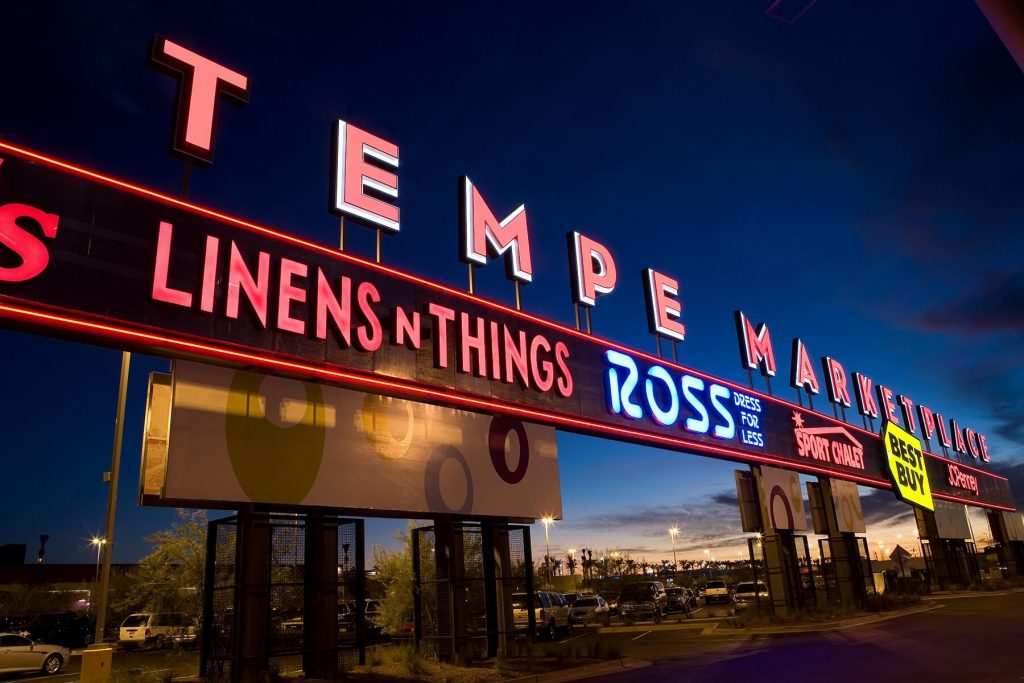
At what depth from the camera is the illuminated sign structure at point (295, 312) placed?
11.5 meters

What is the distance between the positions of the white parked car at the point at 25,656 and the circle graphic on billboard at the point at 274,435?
15.8 meters

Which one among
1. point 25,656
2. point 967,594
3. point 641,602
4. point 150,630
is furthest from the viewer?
point 967,594

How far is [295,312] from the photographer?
46.8 feet

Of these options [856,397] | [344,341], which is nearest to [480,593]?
[344,341]

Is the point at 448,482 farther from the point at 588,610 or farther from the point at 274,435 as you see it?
the point at 588,610

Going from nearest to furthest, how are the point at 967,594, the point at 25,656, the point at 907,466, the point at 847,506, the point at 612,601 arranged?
1. the point at 25,656
2. the point at 847,506
3. the point at 907,466
4. the point at 967,594
5. the point at 612,601

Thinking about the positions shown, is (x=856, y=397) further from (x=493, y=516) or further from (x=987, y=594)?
(x=493, y=516)

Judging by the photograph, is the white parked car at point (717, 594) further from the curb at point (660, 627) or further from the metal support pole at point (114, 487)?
the metal support pole at point (114, 487)

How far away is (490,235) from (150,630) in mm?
24137

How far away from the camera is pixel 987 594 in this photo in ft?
131

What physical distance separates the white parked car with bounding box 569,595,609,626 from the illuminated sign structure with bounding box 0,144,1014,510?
44.1 feet

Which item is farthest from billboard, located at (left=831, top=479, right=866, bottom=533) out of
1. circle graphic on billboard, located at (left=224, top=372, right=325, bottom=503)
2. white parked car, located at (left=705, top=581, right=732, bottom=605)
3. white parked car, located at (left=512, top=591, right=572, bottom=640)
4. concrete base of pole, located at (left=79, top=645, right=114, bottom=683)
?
concrete base of pole, located at (left=79, top=645, right=114, bottom=683)

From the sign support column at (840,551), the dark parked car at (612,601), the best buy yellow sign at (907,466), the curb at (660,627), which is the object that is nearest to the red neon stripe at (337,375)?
the curb at (660,627)

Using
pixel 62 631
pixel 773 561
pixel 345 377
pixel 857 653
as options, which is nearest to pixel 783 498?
pixel 773 561
